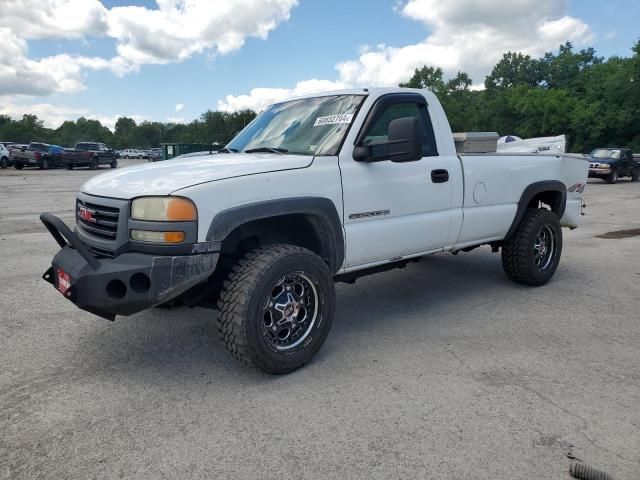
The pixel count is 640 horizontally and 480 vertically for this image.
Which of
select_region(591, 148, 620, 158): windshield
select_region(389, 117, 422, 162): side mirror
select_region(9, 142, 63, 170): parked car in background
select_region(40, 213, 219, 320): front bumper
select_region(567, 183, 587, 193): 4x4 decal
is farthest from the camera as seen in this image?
select_region(9, 142, 63, 170): parked car in background

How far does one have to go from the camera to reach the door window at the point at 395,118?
377 centimetres

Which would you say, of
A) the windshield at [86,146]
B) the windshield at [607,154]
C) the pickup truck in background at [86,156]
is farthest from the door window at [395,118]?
the windshield at [86,146]

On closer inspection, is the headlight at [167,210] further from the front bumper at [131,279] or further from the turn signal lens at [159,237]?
the front bumper at [131,279]

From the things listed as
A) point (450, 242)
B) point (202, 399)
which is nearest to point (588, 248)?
point (450, 242)

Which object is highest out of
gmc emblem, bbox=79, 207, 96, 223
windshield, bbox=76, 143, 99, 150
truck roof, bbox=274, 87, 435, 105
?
windshield, bbox=76, 143, 99, 150

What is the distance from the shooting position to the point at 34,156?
30.1 meters

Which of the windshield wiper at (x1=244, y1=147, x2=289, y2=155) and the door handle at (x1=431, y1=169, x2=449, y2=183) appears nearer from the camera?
the windshield wiper at (x1=244, y1=147, x2=289, y2=155)

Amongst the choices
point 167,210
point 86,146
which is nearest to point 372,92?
point 167,210

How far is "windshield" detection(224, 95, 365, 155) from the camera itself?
3691mm

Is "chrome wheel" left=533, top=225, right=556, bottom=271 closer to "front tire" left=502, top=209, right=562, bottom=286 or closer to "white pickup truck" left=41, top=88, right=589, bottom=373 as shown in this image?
"front tire" left=502, top=209, right=562, bottom=286

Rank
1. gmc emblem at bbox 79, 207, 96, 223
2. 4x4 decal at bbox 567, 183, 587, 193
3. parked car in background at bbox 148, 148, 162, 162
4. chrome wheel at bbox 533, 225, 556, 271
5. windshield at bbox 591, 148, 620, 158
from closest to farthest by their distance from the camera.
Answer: gmc emblem at bbox 79, 207, 96, 223 < chrome wheel at bbox 533, 225, 556, 271 < 4x4 decal at bbox 567, 183, 587, 193 < windshield at bbox 591, 148, 620, 158 < parked car in background at bbox 148, 148, 162, 162

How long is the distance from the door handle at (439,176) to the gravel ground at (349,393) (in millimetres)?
1211

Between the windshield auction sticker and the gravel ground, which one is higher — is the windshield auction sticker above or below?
above

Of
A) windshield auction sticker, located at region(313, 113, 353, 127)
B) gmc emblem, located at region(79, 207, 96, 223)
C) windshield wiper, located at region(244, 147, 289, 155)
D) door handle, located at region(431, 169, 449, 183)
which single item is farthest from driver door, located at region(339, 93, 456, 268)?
gmc emblem, located at region(79, 207, 96, 223)
